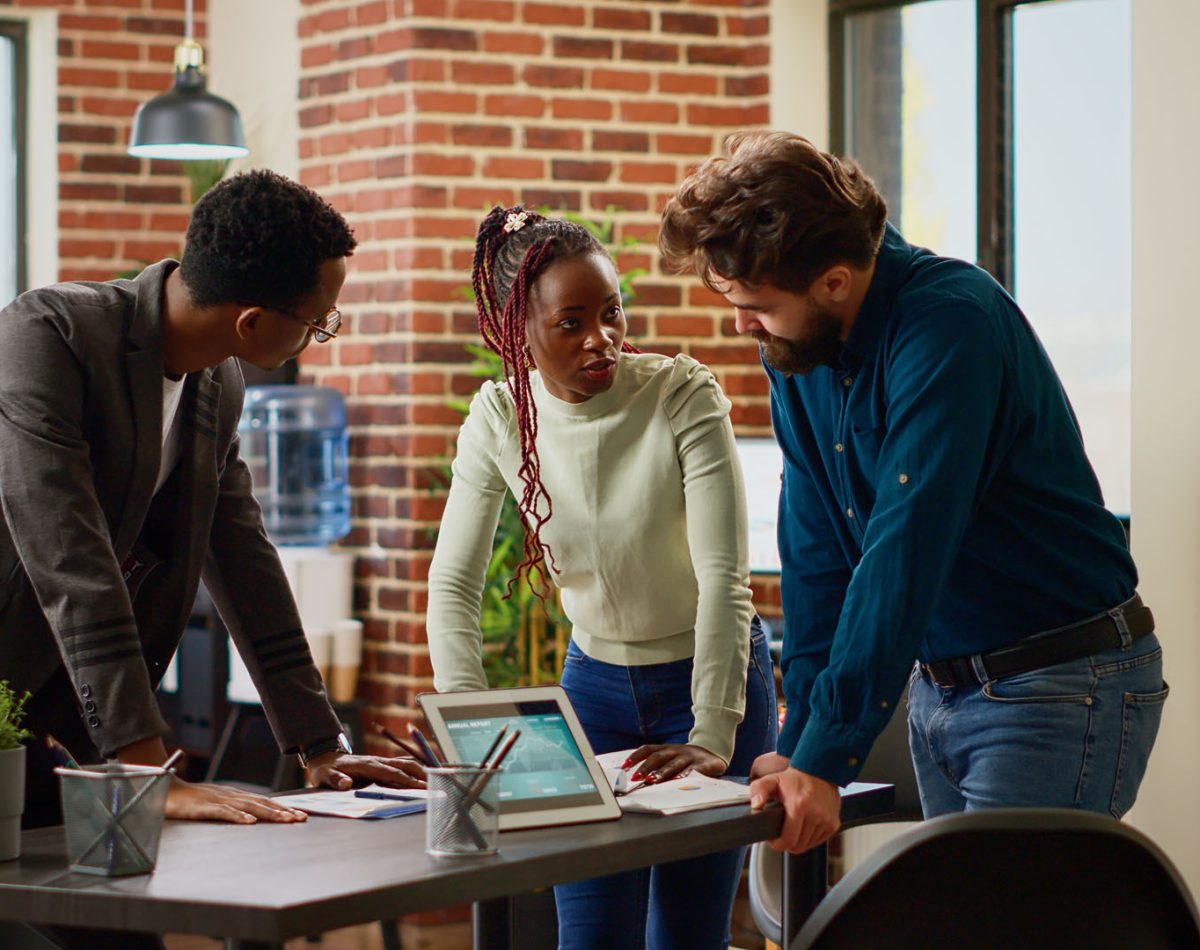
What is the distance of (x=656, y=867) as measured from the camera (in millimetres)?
2215

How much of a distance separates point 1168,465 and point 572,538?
1.71m

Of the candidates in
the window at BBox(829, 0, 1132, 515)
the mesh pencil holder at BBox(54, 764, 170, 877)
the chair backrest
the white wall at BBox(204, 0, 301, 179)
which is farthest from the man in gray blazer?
the white wall at BBox(204, 0, 301, 179)

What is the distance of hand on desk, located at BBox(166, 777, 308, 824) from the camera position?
174 centimetres

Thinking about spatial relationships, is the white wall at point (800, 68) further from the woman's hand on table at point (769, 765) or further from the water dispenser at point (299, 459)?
the woman's hand on table at point (769, 765)

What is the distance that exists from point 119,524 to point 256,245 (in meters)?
0.37

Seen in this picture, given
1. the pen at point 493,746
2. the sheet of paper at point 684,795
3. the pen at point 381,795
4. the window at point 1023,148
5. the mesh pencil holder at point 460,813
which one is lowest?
the pen at point 381,795

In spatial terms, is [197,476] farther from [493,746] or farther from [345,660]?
[345,660]

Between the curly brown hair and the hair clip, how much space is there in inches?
18.8

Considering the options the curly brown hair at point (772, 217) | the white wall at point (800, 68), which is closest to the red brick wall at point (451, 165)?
the white wall at point (800, 68)

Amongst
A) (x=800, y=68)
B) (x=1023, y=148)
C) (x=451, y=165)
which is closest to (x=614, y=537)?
(x=451, y=165)

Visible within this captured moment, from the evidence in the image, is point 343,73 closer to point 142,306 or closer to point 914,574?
point 142,306

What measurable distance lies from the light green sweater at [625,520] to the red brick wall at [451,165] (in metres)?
A: 2.27

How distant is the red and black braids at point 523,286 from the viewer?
2.25 metres

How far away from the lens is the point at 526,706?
6.06ft
